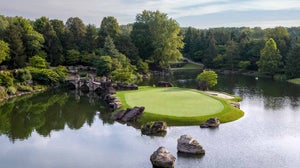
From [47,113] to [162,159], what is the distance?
2481cm

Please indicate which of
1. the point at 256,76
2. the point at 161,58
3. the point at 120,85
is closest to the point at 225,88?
the point at 120,85

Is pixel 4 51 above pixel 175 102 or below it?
above

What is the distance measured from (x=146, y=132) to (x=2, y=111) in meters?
22.0

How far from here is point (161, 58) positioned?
9712cm

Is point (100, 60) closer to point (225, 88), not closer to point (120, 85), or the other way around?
point (120, 85)

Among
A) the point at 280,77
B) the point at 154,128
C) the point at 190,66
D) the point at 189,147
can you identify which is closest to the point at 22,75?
the point at 154,128

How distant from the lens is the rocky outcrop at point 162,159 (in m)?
26.7

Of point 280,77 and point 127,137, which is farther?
point 280,77

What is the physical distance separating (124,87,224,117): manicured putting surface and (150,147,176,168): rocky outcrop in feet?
42.8

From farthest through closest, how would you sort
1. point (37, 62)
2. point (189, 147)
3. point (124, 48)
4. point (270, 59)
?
point (124, 48)
point (270, 59)
point (37, 62)
point (189, 147)

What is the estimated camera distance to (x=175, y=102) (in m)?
46.5

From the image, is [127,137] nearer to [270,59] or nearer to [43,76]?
[43,76]

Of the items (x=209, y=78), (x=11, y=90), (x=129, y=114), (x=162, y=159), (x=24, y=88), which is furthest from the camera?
(x=24, y=88)

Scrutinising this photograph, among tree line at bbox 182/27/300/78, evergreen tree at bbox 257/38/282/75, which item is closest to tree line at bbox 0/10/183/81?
tree line at bbox 182/27/300/78
